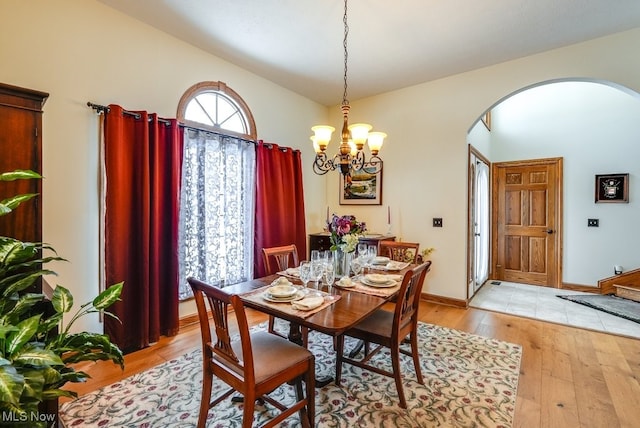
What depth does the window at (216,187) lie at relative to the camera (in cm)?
305

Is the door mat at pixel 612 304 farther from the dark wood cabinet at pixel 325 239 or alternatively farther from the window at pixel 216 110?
the window at pixel 216 110

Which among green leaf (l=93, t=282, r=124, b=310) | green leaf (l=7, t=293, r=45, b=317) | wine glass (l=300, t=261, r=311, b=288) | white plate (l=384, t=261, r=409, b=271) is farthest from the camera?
white plate (l=384, t=261, r=409, b=271)

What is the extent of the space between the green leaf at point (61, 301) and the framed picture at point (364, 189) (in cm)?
350

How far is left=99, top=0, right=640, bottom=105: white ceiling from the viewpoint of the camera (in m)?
2.42

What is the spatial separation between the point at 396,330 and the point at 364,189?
114 inches

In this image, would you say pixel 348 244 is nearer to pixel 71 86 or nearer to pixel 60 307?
pixel 60 307

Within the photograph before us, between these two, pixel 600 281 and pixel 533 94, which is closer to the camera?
pixel 600 281

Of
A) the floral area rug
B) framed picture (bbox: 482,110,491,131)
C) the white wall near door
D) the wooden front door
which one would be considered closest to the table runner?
the floral area rug

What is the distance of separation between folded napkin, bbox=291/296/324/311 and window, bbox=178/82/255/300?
1.76 m

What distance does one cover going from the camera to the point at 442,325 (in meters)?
3.14

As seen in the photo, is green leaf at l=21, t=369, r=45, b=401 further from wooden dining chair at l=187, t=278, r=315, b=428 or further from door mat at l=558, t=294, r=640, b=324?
door mat at l=558, t=294, r=640, b=324

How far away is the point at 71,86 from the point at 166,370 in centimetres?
235

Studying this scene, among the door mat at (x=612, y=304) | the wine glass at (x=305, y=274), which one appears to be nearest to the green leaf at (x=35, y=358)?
the wine glass at (x=305, y=274)

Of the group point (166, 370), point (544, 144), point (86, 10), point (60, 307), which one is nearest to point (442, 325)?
point (166, 370)
